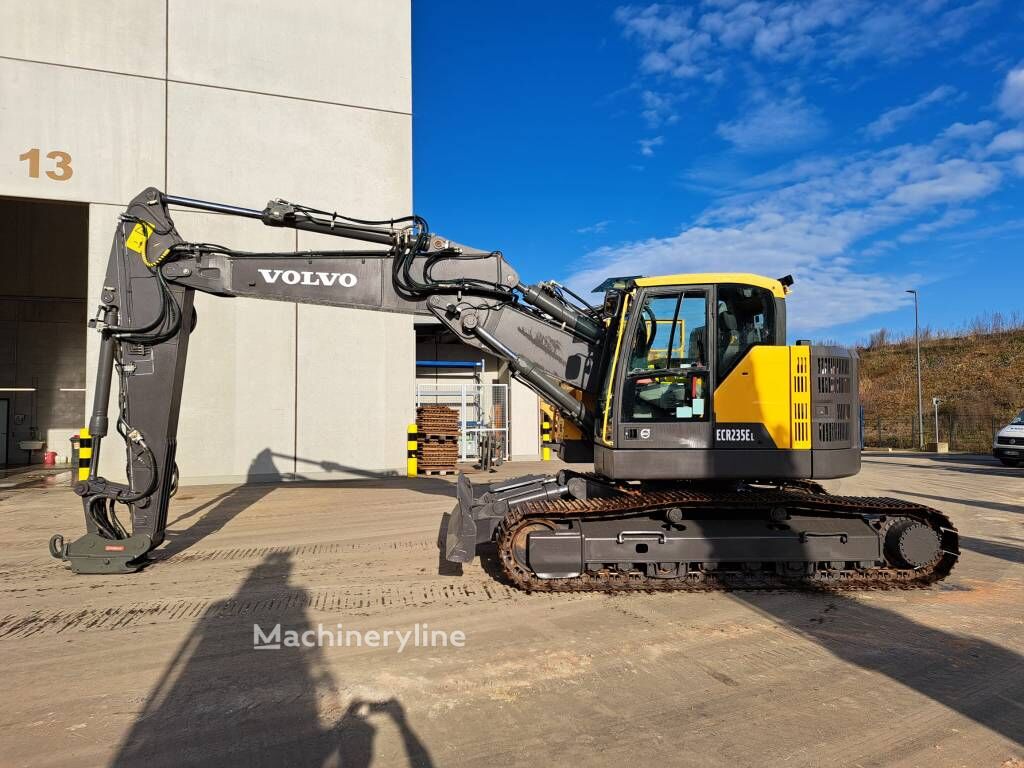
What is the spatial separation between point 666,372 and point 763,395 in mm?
958

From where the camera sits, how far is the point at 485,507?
21.4 feet

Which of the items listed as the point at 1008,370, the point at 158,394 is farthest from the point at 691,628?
the point at 1008,370

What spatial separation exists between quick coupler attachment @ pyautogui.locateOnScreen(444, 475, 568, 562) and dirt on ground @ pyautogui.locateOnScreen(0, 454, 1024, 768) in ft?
1.36

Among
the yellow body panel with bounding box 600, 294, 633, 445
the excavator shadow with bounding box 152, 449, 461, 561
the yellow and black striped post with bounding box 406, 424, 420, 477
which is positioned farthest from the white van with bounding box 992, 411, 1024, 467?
the yellow body panel with bounding box 600, 294, 633, 445

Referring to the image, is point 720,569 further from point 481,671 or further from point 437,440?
point 437,440

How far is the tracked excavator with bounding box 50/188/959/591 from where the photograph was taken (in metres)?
6.09

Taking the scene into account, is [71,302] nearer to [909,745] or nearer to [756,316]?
[756,316]

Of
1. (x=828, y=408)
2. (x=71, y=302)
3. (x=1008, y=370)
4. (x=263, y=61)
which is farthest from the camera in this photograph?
(x=1008, y=370)

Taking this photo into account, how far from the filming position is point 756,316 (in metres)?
6.36

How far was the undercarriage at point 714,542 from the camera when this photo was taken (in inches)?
238

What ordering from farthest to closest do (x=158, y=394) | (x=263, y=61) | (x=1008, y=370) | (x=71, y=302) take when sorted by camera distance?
(x=1008, y=370) < (x=71, y=302) < (x=263, y=61) < (x=158, y=394)

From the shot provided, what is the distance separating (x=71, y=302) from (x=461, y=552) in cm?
2396

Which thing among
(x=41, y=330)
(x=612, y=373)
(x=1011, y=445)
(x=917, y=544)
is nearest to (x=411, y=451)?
(x=612, y=373)

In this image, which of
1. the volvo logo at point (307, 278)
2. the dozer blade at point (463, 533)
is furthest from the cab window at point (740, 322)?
the volvo logo at point (307, 278)
